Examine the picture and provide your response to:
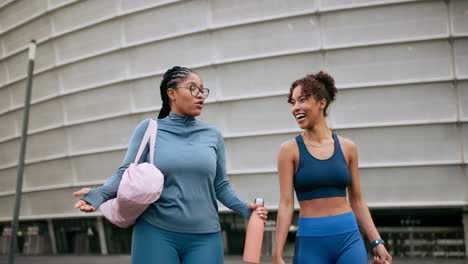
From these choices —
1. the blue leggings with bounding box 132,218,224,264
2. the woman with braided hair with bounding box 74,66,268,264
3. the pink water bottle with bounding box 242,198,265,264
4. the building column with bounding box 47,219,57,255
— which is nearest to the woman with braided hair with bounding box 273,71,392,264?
the pink water bottle with bounding box 242,198,265,264

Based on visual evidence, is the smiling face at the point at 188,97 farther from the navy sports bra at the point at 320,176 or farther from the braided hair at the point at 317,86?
the navy sports bra at the point at 320,176

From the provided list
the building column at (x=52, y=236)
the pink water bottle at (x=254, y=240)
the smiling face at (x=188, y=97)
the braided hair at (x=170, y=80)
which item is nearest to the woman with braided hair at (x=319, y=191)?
the pink water bottle at (x=254, y=240)

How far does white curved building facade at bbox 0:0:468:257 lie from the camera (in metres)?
13.5

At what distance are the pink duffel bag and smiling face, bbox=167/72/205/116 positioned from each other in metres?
0.35

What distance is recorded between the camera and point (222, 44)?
15445mm

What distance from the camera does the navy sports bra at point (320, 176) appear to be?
283 centimetres

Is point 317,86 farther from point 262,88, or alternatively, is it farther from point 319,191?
point 262,88

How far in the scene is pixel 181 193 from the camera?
2719 millimetres

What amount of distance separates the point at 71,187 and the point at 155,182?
17312 mm

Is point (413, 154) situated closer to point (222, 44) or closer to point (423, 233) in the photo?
point (423, 233)

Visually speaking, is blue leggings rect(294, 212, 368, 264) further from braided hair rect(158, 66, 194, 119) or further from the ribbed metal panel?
the ribbed metal panel

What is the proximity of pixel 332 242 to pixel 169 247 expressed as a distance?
0.91m

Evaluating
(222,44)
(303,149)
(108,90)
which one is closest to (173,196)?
(303,149)

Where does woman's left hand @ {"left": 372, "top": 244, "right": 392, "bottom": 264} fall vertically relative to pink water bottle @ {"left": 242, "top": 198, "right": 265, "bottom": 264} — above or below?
below
